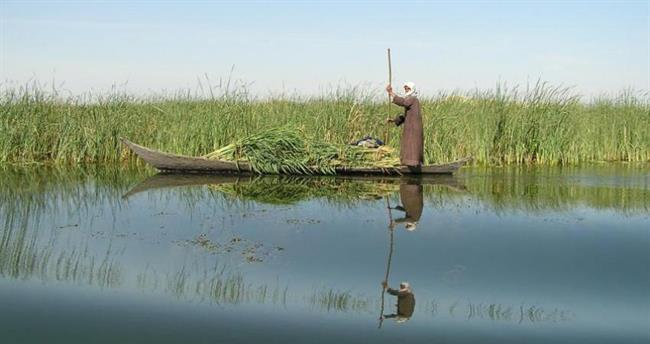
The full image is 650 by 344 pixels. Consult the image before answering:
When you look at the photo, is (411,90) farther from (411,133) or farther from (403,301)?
(403,301)

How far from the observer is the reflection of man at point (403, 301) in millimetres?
5016

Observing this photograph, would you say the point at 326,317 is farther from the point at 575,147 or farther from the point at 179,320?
the point at 575,147

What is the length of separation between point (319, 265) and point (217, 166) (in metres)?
6.98

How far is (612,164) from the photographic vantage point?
53.5 ft

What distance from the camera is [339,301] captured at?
5309 mm

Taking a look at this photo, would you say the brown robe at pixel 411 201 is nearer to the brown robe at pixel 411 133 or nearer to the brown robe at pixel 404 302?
the brown robe at pixel 411 133

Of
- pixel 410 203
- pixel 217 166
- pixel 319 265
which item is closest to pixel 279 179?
pixel 217 166

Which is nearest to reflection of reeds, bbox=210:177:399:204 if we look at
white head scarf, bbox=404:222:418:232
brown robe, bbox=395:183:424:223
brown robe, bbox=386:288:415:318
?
brown robe, bbox=395:183:424:223

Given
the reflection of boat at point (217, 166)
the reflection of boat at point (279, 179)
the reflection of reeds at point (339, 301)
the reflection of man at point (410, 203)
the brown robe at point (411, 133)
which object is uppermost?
the brown robe at point (411, 133)

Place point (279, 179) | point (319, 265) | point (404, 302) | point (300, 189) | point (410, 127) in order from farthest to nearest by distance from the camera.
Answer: point (279, 179)
point (410, 127)
point (300, 189)
point (319, 265)
point (404, 302)

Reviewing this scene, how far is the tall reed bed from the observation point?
48.9 feet

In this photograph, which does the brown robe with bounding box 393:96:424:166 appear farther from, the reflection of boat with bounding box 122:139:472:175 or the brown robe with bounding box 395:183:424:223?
the brown robe with bounding box 395:183:424:223

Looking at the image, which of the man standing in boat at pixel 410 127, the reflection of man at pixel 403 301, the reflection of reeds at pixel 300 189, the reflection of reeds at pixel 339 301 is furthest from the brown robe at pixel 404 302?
the man standing in boat at pixel 410 127

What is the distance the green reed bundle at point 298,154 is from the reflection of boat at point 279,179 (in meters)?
0.20
